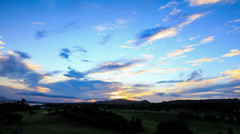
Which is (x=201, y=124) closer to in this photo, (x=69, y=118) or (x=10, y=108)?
(x=69, y=118)

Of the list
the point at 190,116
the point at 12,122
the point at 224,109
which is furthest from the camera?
the point at 224,109

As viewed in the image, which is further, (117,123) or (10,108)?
(10,108)

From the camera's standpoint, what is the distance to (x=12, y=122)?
67125mm

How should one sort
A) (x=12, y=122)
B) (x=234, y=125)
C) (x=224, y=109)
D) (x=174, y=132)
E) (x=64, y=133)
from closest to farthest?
(x=174, y=132) → (x=64, y=133) → (x=12, y=122) → (x=234, y=125) → (x=224, y=109)

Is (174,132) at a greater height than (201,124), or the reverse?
(174,132)

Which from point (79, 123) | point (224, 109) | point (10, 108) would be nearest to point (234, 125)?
point (224, 109)

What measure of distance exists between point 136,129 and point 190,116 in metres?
49.3

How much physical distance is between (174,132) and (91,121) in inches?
1741

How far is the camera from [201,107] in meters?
154

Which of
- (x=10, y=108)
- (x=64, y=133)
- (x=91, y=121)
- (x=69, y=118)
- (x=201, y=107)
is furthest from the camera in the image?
(x=201, y=107)

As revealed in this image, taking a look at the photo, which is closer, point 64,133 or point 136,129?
point 64,133

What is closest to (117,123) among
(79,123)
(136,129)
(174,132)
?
(136,129)

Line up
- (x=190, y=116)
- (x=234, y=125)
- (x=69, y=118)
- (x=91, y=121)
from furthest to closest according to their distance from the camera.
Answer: (x=190, y=116) < (x=234, y=125) < (x=69, y=118) < (x=91, y=121)

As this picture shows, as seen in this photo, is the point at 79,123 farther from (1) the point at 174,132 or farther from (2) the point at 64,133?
(1) the point at 174,132
